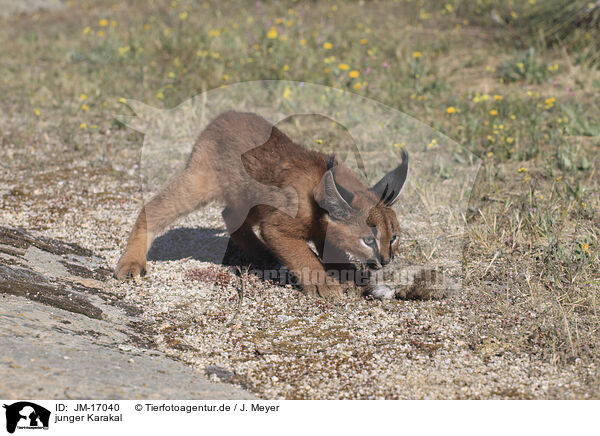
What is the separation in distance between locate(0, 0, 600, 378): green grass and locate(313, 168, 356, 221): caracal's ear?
49.3 inches

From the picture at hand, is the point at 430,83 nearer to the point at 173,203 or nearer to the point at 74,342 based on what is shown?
the point at 173,203

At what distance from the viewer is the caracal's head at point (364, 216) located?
191 inches

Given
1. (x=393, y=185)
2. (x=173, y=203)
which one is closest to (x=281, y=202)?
(x=393, y=185)

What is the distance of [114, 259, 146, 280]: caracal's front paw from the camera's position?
5371 millimetres

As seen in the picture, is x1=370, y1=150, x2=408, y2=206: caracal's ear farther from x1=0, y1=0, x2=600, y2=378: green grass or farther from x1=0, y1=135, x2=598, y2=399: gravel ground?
x1=0, y1=0, x2=600, y2=378: green grass

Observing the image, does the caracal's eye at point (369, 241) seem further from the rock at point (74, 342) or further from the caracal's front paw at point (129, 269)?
the caracal's front paw at point (129, 269)

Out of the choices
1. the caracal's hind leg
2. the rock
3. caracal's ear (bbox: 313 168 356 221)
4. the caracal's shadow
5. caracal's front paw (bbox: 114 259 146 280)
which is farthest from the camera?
the caracal's shadow

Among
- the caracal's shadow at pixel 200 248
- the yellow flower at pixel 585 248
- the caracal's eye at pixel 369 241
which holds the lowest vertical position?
the caracal's shadow at pixel 200 248

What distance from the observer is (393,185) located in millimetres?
4980

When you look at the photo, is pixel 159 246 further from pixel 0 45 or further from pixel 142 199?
pixel 0 45

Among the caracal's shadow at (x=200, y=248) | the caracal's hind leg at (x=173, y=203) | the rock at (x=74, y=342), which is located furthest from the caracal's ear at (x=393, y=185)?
the rock at (x=74, y=342)
